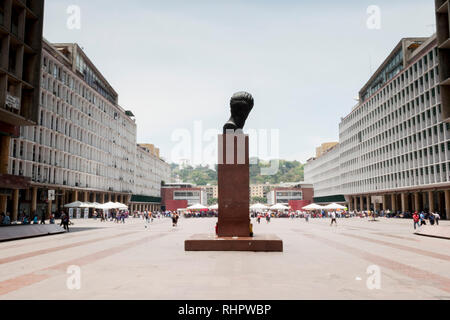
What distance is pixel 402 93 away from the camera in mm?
58219

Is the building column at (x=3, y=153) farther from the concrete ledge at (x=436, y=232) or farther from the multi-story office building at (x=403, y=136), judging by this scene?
the multi-story office building at (x=403, y=136)

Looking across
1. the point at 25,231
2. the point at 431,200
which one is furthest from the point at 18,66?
the point at 431,200

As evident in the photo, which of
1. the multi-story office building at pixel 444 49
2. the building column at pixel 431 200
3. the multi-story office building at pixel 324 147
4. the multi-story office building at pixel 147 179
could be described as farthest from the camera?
the multi-story office building at pixel 324 147

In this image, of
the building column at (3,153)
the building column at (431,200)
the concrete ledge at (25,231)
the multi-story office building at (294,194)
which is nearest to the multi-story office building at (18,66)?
the building column at (3,153)

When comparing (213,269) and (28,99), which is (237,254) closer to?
(213,269)

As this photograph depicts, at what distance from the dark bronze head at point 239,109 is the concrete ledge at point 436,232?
48.5ft

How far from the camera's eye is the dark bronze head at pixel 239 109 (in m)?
15.7

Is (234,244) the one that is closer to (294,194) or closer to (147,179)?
(147,179)

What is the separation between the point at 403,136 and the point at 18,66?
55326mm

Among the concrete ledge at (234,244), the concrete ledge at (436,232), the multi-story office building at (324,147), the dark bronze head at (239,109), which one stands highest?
the multi-story office building at (324,147)

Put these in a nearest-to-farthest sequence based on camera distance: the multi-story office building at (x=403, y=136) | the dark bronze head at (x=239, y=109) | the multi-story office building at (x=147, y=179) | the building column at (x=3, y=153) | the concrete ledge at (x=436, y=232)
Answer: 1. the dark bronze head at (x=239, y=109)
2. the concrete ledge at (x=436, y=232)
3. the building column at (x=3, y=153)
4. the multi-story office building at (x=403, y=136)
5. the multi-story office building at (x=147, y=179)

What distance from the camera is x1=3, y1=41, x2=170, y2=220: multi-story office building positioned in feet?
158

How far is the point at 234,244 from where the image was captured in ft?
45.2
